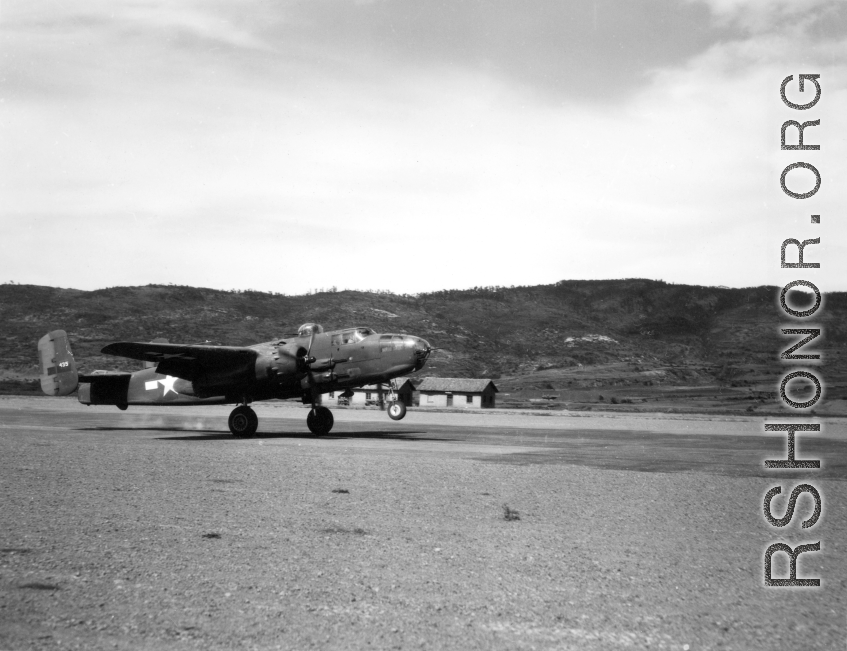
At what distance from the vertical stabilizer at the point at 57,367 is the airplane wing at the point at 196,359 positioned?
745 centimetres

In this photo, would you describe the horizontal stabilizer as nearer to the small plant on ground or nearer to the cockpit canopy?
the cockpit canopy

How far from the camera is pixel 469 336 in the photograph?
533ft

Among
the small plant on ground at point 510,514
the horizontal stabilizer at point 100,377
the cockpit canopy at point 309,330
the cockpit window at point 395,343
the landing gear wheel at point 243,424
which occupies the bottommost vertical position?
the landing gear wheel at point 243,424

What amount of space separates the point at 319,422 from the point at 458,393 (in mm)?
63078

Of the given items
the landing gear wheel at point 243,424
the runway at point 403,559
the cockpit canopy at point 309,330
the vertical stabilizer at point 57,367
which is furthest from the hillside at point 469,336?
the runway at point 403,559

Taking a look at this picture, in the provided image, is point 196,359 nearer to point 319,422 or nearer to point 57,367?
point 319,422

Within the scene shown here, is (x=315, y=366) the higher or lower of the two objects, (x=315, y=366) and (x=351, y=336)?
the lower

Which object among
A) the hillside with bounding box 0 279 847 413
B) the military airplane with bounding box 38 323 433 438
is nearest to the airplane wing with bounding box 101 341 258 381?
the military airplane with bounding box 38 323 433 438

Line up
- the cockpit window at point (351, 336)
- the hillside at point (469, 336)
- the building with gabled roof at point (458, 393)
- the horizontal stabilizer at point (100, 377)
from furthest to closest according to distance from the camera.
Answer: the hillside at point (469, 336) < the building with gabled roof at point (458, 393) < the horizontal stabilizer at point (100, 377) < the cockpit window at point (351, 336)

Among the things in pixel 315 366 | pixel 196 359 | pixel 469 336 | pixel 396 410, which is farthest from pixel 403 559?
pixel 469 336

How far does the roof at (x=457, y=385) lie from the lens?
87.5 metres

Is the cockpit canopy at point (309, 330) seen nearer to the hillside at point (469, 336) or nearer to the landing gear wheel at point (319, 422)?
the landing gear wheel at point (319, 422)

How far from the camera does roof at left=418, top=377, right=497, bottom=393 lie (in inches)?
3445

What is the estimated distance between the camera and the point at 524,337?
176m
